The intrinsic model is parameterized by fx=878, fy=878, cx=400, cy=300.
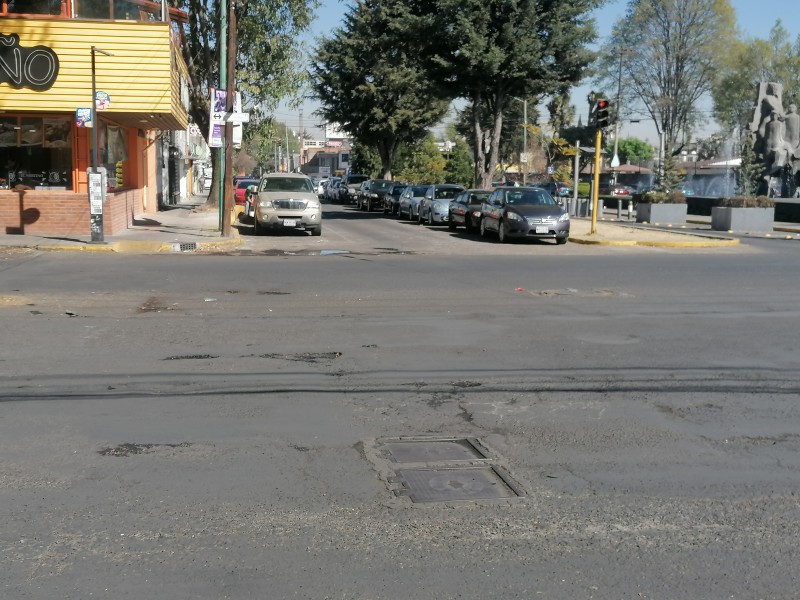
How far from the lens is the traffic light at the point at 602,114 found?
23984 millimetres

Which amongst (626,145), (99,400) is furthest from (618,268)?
(626,145)

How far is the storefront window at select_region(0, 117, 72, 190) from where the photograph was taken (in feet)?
75.5

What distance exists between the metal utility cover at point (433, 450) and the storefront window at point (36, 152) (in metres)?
19.9

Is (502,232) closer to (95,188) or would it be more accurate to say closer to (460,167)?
(95,188)

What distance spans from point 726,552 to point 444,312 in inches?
→ 302

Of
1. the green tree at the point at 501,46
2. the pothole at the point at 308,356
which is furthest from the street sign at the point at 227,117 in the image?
the pothole at the point at 308,356

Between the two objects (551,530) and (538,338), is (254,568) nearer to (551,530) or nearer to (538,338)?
(551,530)

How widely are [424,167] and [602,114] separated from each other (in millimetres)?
49468

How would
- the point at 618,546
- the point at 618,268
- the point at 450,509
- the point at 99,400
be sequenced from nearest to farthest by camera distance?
1. the point at 618,546
2. the point at 450,509
3. the point at 99,400
4. the point at 618,268

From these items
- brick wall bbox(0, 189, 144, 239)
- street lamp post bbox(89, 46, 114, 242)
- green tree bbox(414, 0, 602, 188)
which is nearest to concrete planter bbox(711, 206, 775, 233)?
green tree bbox(414, 0, 602, 188)

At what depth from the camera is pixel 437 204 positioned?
1252 inches

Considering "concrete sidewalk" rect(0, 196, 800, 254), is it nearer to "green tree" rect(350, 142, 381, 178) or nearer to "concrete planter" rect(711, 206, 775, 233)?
"concrete planter" rect(711, 206, 775, 233)

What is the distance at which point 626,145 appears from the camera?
142875mm

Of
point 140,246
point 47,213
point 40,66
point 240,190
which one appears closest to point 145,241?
point 140,246
